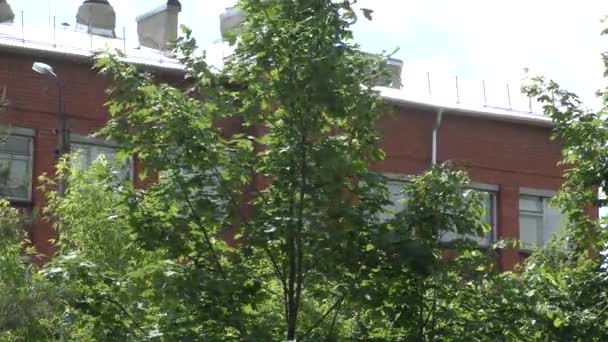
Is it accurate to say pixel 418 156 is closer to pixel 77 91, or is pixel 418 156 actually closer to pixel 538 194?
pixel 538 194

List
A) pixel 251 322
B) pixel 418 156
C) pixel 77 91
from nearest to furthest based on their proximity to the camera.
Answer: pixel 251 322, pixel 77 91, pixel 418 156

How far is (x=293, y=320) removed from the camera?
42.2ft

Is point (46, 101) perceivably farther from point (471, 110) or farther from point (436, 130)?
point (471, 110)

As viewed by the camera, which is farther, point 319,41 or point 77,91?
point 77,91

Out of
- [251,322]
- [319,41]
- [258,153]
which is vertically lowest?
[251,322]

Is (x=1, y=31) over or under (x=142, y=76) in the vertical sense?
over

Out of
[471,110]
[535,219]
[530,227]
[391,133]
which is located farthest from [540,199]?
[391,133]

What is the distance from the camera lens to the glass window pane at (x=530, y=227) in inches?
1443

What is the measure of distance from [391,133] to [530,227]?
4.52 meters

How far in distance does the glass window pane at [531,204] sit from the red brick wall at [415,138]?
0.30 m

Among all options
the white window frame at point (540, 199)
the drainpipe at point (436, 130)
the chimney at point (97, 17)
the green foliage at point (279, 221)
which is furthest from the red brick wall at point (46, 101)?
the green foliage at point (279, 221)

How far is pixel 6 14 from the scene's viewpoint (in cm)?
3250

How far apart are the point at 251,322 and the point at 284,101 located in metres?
1.74

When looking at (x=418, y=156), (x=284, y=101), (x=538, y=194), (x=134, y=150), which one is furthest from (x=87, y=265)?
(x=538, y=194)
